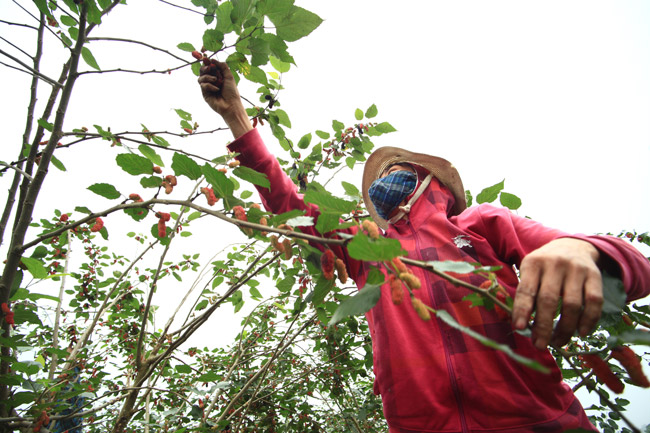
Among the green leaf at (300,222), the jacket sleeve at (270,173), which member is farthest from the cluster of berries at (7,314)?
the green leaf at (300,222)

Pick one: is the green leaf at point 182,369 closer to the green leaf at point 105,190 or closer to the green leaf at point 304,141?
the green leaf at point 105,190

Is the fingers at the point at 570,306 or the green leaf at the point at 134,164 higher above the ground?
the green leaf at the point at 134,164

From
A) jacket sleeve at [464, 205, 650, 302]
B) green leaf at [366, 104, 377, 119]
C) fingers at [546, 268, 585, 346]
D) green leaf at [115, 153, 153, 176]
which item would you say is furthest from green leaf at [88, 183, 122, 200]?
green leaf at [366, 104, 377, 119]

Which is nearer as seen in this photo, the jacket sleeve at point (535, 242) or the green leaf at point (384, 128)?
the jacket sleeve at point (535, 242)

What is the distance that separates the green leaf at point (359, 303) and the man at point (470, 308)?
0.16 meters

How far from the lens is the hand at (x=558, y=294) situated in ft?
1.73

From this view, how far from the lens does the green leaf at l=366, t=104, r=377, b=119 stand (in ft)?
5.69

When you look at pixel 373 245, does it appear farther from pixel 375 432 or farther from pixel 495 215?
pixel 375 432

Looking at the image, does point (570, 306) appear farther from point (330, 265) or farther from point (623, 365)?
point (330, 265)

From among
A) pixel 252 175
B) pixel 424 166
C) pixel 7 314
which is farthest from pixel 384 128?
pixel 7 314

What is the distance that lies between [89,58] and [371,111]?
4.29ft

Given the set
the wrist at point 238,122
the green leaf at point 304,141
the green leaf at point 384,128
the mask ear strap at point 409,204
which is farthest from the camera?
the green leaf at point 384,128

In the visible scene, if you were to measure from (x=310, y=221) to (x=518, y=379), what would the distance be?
2.57ft

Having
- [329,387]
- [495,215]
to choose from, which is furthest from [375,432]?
[495,215]
